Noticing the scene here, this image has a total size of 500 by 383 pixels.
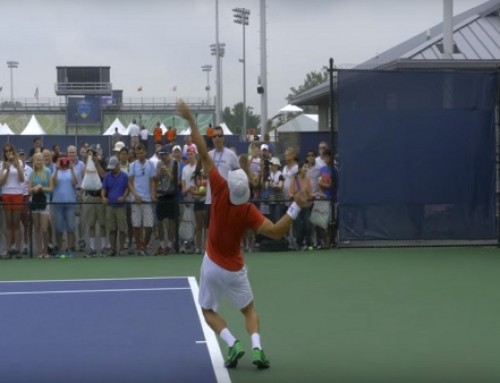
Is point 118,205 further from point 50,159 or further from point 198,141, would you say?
point 198,141

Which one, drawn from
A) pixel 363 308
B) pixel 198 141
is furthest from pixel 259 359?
pixel 363 308

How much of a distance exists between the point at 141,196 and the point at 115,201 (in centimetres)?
48

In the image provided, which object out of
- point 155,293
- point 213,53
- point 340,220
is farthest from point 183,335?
point 340,220

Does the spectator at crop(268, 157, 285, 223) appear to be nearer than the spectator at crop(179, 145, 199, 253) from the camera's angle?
No

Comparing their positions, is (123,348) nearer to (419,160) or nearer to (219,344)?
(219,344)

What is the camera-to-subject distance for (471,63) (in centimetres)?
1756

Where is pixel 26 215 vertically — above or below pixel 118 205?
below

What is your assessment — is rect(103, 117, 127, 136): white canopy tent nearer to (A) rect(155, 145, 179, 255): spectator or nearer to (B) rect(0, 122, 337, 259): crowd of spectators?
(B) rect(0, 122, 337, 259): crowd of spectators

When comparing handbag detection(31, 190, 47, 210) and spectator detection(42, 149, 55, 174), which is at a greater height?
spectator detection(42, 149, 55, 174)

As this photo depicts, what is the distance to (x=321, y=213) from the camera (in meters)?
16.7

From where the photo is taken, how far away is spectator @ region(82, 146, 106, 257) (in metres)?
16.4

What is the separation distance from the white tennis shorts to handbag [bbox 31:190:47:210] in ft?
31.1

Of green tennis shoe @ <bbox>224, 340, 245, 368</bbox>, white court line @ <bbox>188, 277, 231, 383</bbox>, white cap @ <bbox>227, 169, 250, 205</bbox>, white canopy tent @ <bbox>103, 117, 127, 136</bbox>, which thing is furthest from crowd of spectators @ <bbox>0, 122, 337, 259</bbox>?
white canopy tent @ <bbox>103, 117, 127, 136</bbox>

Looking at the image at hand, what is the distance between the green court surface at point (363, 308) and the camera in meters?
7.17
